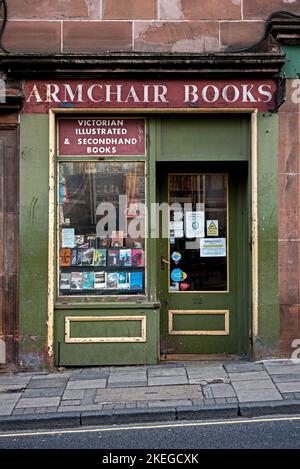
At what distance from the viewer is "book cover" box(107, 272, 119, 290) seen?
868 cm

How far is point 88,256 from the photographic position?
8734 mm

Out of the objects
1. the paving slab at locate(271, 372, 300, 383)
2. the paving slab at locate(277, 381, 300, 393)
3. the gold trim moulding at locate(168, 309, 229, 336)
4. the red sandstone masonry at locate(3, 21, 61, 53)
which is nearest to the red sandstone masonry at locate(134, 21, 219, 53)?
the red sandstone masonry at locate(3, 21, 61, 53)

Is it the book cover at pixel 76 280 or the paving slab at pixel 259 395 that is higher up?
the book cover at pixel 76 280

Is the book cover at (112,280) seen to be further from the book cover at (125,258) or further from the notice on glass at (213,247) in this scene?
the notice on glass at (213,247)

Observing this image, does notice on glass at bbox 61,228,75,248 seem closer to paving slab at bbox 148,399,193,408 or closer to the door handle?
the door handle

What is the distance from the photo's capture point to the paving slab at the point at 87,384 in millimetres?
7410

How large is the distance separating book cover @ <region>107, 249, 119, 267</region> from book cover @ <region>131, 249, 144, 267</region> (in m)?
0.24

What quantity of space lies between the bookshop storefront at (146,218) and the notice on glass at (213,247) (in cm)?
2

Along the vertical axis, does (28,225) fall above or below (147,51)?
below

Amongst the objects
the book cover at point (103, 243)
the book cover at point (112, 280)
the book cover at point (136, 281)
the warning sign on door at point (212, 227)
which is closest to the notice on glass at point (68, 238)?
the book cover at point (103, 243)
